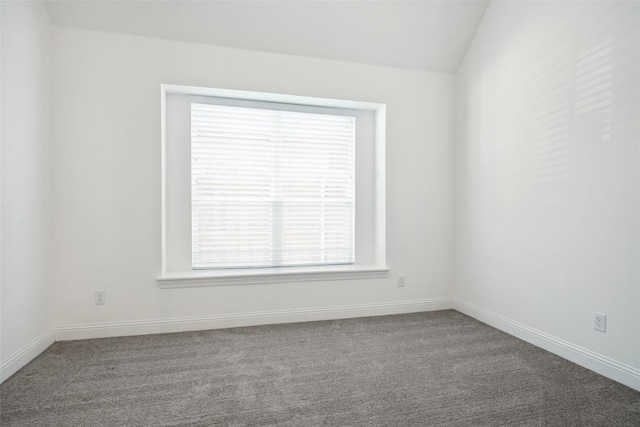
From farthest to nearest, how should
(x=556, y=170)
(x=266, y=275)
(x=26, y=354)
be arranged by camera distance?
1. (x=266, y=275)
2. (x=556, y=170)
3. (x=26, y=354)

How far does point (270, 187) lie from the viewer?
131 inches

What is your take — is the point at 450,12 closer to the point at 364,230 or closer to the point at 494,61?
the point at 494,61

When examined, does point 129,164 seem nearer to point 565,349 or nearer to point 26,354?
point 26,354

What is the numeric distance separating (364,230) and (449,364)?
1.61 m

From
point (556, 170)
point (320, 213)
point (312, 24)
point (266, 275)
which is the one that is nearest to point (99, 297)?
point (266, 275)

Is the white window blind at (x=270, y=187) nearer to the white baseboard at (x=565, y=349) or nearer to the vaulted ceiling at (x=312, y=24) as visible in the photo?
the vaulted ceiling at (x=312, y=24)

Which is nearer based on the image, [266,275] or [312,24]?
[312,24]

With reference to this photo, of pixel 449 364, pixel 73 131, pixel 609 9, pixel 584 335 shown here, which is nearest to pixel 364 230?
pixel 449 364

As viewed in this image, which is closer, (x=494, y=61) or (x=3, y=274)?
(x=3, y=274)

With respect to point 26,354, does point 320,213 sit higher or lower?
higher

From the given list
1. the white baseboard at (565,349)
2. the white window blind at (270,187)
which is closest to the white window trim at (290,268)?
the white window blind at (270,187)

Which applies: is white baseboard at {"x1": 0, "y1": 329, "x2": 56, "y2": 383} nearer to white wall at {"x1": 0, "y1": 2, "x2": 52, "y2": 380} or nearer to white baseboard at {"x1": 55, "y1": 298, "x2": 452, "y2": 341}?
white wall at {"x1": 0, "y1": 2, "x2": 52, "y2": 380}

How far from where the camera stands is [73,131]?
2670mm

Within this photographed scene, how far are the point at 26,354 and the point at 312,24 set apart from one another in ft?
10.7
